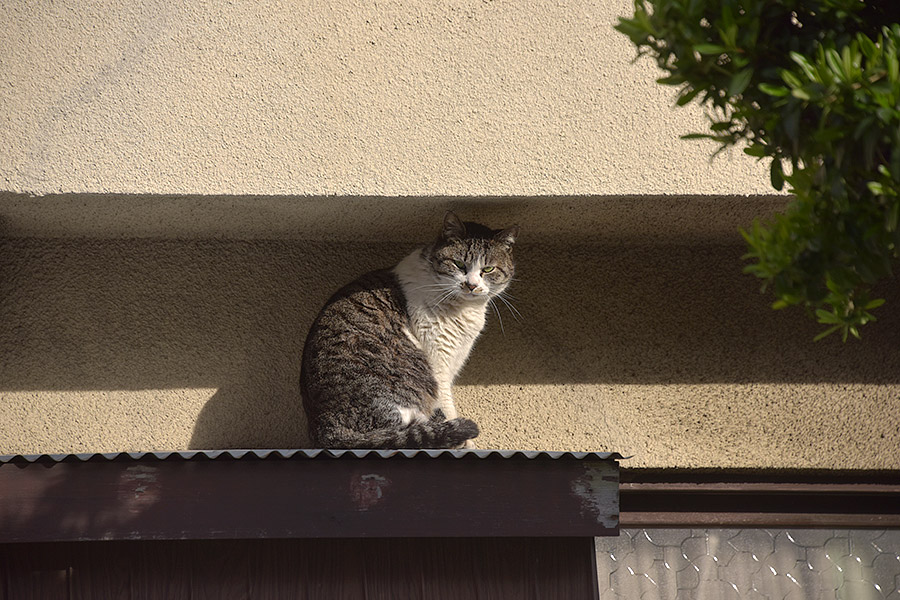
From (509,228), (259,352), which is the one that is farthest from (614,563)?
(259,352)

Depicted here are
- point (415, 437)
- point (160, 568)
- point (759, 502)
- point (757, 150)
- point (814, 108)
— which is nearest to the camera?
point (814, 108)

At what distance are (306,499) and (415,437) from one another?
0.49 m

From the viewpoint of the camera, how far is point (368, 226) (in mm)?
3283

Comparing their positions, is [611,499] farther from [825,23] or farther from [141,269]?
[141,269]

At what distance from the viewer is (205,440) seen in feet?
10.6

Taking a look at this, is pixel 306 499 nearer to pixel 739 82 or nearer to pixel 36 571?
pixel 36 571

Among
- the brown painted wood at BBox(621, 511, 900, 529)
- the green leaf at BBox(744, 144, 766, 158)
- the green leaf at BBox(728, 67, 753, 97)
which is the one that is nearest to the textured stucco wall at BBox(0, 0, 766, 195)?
the brown painted wood at BBox(621, 511, 900, 529)

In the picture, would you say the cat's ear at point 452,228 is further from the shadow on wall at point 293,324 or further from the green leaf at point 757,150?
the green leaf at point 757,150

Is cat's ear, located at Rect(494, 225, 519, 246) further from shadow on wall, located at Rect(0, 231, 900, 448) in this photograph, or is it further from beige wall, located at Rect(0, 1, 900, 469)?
shadow on wall, located at Rect(0, 231, 900, 448)

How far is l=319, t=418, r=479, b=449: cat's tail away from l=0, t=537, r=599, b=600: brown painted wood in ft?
1.12

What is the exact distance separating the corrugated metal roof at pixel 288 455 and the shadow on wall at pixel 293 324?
2.46 feet

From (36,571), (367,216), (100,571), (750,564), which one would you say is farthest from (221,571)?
(750,564)

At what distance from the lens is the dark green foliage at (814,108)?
4.25 feet

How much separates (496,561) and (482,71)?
1.68 m
